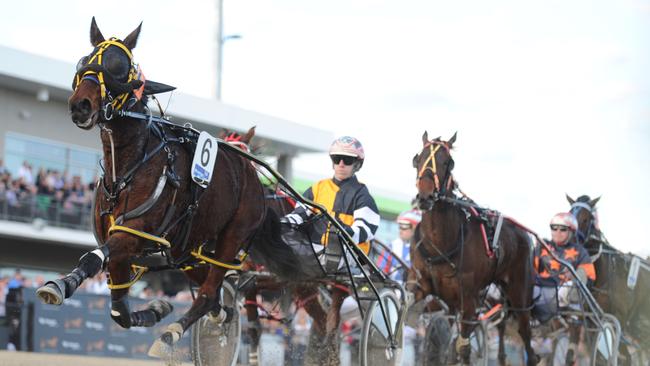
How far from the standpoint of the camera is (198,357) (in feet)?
26.2

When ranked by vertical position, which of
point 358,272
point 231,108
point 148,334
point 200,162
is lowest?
point 148,334

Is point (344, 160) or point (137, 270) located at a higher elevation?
point (344, 160)

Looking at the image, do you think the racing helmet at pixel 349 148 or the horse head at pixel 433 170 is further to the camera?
the horse head at pixel 433 170

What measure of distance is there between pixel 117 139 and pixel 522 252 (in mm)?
5811

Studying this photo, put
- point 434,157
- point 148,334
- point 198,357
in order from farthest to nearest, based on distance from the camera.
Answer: point 148,334 → point 434,157 → point 198,357

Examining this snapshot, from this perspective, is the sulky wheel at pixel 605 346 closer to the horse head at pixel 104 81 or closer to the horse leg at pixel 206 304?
the horse leg at pixel 206 304

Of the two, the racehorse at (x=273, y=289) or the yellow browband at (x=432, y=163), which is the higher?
the yellow browband at (x=432, y=163)

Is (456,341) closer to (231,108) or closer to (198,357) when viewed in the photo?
(198,357)

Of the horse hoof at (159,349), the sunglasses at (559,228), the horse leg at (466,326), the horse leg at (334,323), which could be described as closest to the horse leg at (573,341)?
the sunglasses at (559,228)

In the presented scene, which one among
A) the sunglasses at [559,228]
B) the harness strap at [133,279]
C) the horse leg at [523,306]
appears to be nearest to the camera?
the harness strap at [133,279]

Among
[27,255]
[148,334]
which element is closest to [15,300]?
[148,334]

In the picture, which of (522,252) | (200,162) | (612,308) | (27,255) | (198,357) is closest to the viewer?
(200,162)

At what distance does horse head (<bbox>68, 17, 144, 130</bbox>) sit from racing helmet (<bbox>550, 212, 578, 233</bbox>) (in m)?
7.06

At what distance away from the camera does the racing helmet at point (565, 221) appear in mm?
12172
